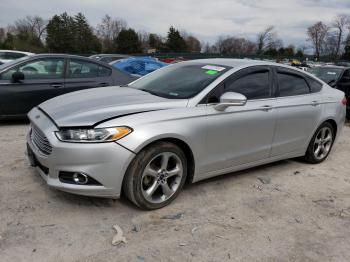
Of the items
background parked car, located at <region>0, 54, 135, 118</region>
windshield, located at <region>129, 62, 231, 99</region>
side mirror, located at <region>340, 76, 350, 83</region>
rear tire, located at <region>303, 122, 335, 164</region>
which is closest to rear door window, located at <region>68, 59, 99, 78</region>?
background parked car, located at <region>0, 54, 135, 118</region>

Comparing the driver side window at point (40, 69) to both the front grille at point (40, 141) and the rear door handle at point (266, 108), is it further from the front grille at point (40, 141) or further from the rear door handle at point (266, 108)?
the rear door handle at point (266, 108)

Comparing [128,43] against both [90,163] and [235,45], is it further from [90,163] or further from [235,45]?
[90,163]

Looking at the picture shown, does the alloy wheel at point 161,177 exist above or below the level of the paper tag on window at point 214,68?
below

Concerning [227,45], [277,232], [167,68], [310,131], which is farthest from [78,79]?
[227,45]

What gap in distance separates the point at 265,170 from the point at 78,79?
4134 millimetres

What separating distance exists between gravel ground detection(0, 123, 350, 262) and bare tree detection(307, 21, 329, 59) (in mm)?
86793

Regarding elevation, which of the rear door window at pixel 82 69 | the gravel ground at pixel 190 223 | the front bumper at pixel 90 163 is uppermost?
the rear door window at pixel 82 69

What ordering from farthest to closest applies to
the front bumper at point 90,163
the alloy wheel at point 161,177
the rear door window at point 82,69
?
the rear door window at point 82,69, the alloy wheel at point 161,177, the front bumper at point 90,163

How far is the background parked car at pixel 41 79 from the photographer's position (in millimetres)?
6477

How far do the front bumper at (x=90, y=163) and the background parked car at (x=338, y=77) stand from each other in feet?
25.9

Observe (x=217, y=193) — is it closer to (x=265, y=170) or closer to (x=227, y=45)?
(x=265, y=170)

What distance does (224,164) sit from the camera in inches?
157

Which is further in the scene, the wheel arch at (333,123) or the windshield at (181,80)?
the wheel arch at (333,123)

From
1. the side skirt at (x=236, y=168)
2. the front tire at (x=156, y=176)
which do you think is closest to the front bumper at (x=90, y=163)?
the front tire at (x=156, y=176)
